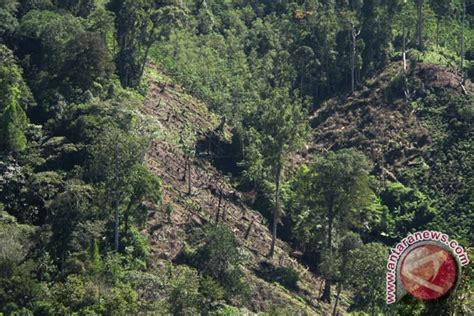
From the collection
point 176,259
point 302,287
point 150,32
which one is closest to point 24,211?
point 176,259

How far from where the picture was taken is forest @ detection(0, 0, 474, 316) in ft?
210

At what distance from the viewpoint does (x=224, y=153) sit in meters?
88.6

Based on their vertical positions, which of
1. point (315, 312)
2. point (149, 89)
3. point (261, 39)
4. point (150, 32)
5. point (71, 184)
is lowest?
point (315, 312)

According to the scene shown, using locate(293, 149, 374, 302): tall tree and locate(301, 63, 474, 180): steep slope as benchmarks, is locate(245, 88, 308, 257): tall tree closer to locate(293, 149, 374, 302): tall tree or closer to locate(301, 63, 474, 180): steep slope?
locate(293, 149, 374, 302): tall tree

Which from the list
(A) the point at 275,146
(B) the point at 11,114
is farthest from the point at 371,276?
(B) the point at 11,114

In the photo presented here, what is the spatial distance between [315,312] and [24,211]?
24.8 metres

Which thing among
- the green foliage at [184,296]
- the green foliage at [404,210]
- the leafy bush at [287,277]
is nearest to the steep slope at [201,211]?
Result: the leafy bush at [287,277]

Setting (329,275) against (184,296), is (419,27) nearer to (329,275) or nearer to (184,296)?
(329,275)

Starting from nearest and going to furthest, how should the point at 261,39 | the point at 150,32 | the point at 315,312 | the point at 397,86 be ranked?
the point at 315,312, the point at 150,32, the point at 397,86, the point at 261,39

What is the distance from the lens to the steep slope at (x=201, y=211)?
70.4 m

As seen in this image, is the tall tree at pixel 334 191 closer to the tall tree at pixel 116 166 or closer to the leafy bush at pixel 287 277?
the leafy bush at pixel 287 277

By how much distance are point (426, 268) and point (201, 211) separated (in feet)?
173

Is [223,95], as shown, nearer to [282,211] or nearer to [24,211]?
[282,211]

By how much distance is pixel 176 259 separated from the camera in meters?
68.8
